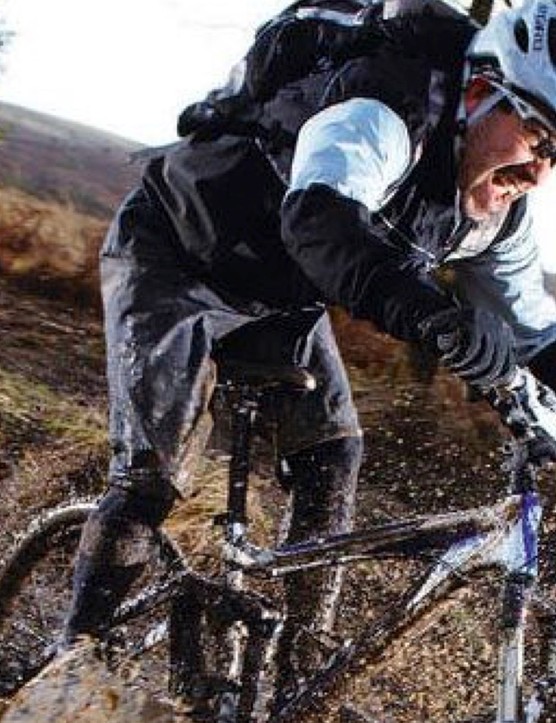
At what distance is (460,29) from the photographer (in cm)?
288

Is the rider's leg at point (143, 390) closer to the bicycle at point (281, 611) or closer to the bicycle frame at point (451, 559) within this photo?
the bicycle at point (281, 611)

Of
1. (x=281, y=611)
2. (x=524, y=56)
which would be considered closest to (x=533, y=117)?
(x=524, y=56)

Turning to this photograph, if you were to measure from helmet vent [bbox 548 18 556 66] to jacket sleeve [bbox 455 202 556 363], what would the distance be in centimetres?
71

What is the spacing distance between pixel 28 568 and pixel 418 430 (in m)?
3.86

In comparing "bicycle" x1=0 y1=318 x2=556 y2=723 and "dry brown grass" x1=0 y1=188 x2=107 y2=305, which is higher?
"bicycle" x1=0 y1=318 x2=556 y2=723

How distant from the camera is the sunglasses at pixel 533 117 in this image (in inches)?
106

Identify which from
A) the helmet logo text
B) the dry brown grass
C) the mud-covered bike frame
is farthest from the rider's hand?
the dry brown grass

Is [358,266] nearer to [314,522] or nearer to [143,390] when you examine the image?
[143,390]

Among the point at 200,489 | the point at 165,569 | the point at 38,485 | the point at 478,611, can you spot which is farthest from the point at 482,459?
the point at 165,569

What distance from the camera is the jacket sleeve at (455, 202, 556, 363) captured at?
338cm

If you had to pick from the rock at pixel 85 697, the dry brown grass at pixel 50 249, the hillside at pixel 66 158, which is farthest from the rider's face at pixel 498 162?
the hillside at pixel 66 158

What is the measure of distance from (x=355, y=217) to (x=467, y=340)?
0.38 m

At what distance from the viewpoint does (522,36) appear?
2.71 metres

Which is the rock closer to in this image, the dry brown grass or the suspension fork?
the suspension fork
